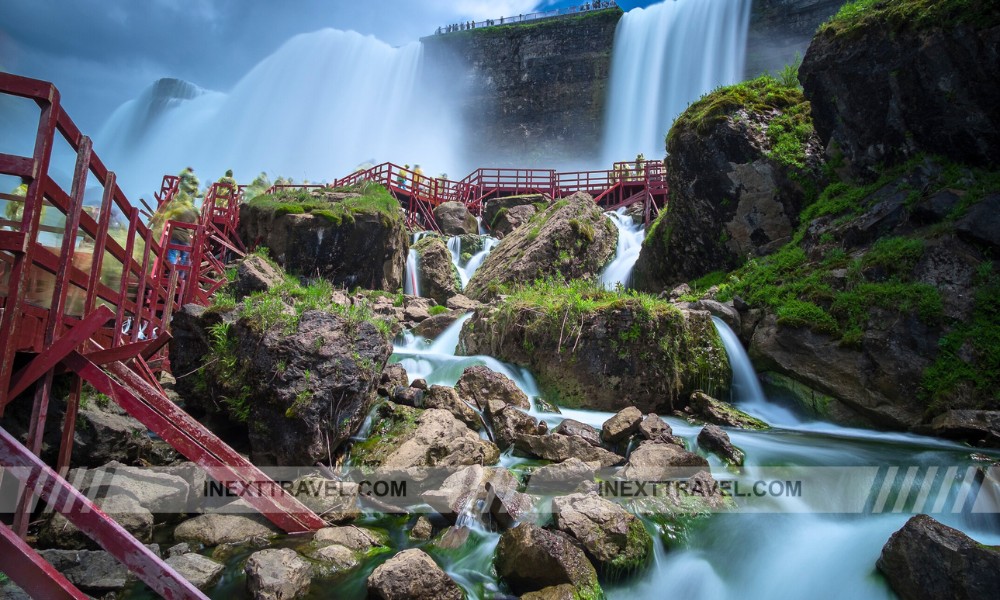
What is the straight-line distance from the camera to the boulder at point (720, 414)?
25.9 feet

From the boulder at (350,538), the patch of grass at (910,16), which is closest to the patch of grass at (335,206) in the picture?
the patch of grass at (910,16)

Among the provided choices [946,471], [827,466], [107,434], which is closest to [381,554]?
[107,434]

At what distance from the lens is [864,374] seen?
8266 millimetres

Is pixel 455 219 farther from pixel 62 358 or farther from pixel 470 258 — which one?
pixel 62 358

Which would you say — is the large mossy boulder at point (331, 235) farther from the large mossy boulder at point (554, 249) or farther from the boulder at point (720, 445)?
the boulder at point (720, 445)

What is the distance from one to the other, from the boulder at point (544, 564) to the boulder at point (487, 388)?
3.63m

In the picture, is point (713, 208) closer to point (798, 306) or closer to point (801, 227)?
point (801, 227)

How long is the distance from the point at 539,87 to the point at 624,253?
1310 inches

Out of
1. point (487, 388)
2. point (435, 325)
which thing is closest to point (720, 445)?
point (487, 388)

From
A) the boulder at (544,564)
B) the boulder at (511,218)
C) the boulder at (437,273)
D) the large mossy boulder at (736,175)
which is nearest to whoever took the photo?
the boulder at (544,564)

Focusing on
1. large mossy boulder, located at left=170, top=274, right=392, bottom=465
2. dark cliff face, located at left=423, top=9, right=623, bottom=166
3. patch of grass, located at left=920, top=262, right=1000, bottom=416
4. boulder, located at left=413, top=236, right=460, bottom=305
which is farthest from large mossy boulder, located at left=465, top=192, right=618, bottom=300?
dark cliff face, located at left=423, top=9, right=623, bottom=166

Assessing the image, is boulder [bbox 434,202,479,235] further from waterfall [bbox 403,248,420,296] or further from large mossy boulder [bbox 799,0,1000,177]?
large mossy boulder [bbox 799,0,1000,177]

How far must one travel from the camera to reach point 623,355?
8867 millimetres

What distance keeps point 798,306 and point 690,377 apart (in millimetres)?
2439
